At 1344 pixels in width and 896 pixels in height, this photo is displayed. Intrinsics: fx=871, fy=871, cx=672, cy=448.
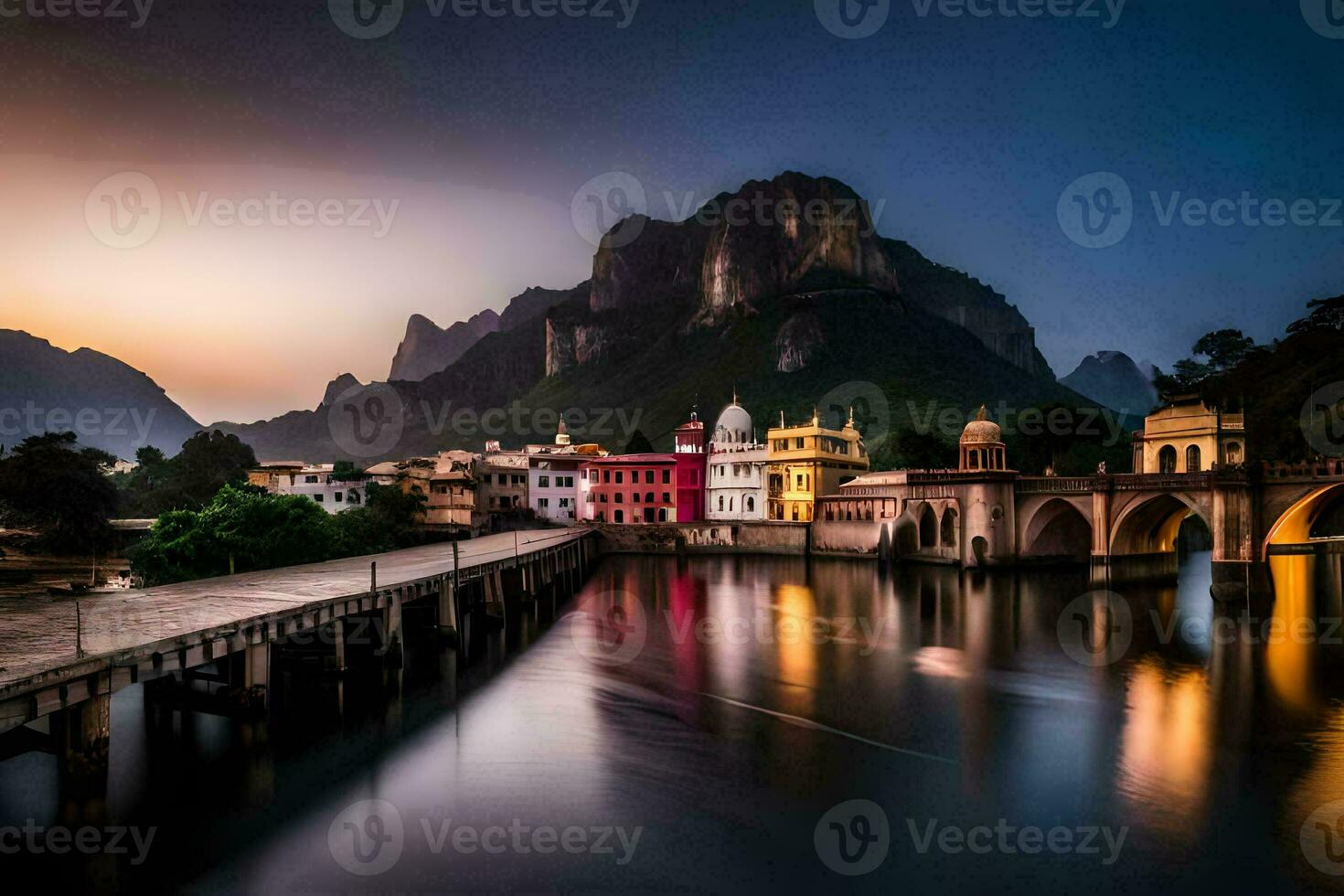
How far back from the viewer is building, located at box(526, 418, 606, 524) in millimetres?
88500

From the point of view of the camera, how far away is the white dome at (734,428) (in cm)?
8775

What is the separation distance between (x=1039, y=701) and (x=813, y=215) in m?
169

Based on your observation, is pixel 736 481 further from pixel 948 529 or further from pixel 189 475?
pixel 189 475

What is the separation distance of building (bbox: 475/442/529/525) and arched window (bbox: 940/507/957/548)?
41.2 meters

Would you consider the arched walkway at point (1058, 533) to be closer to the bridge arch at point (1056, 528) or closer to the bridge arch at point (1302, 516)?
the bridge arch at point (1056, 528)

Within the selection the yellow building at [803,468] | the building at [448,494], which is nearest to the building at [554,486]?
the building at [448,494]

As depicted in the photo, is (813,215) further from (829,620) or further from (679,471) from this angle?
(829,620)

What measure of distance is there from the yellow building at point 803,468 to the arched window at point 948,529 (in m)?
12.5

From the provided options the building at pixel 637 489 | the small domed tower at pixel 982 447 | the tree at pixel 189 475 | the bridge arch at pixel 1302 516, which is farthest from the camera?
the building at pixel 637 489

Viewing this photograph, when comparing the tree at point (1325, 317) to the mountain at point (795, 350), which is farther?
the mountain at point (795, 350)

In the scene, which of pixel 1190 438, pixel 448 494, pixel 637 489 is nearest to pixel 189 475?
pixel 448 494

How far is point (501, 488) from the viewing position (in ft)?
285

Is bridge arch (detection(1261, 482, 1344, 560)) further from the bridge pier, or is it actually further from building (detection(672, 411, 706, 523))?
building (detection(672, 411, 706, 523))

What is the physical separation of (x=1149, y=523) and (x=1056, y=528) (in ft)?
21.5
